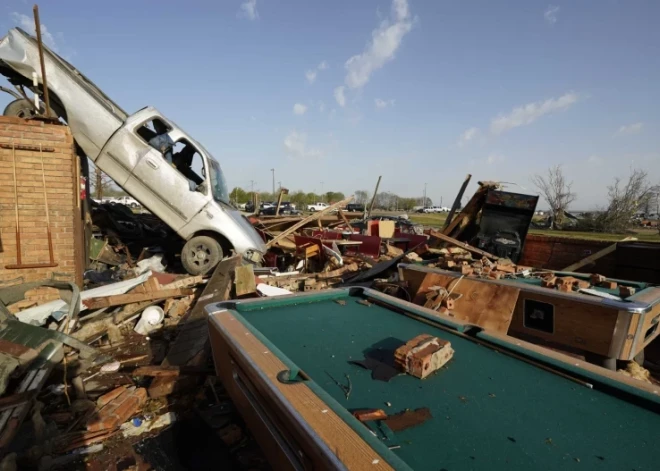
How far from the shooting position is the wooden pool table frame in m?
2.74

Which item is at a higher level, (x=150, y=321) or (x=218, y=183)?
(x=218, y=183)

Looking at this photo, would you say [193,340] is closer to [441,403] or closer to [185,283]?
[185,283]

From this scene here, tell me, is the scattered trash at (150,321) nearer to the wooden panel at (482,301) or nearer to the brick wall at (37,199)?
the brick wall at (37,199)

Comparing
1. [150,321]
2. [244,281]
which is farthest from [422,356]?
[150,321]

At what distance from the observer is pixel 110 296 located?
15.6ft

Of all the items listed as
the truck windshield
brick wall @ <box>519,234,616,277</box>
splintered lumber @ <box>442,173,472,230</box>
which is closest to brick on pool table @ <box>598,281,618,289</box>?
brick wall @ <box>519,234,616,277</box>

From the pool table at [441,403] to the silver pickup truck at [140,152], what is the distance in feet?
14.4

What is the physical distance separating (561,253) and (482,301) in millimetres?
3585

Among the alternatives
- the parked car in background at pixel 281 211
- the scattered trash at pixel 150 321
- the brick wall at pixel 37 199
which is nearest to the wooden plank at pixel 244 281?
the scattered trash at pixel 150 321

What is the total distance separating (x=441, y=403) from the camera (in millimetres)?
1463

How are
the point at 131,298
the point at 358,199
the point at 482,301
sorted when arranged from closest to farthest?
the point at 482,301
the point at 131,298
the point at 358,199

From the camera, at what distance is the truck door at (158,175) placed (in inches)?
238

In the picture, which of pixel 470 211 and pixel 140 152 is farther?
pixel 470 211

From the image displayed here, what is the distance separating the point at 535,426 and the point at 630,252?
538 cm
